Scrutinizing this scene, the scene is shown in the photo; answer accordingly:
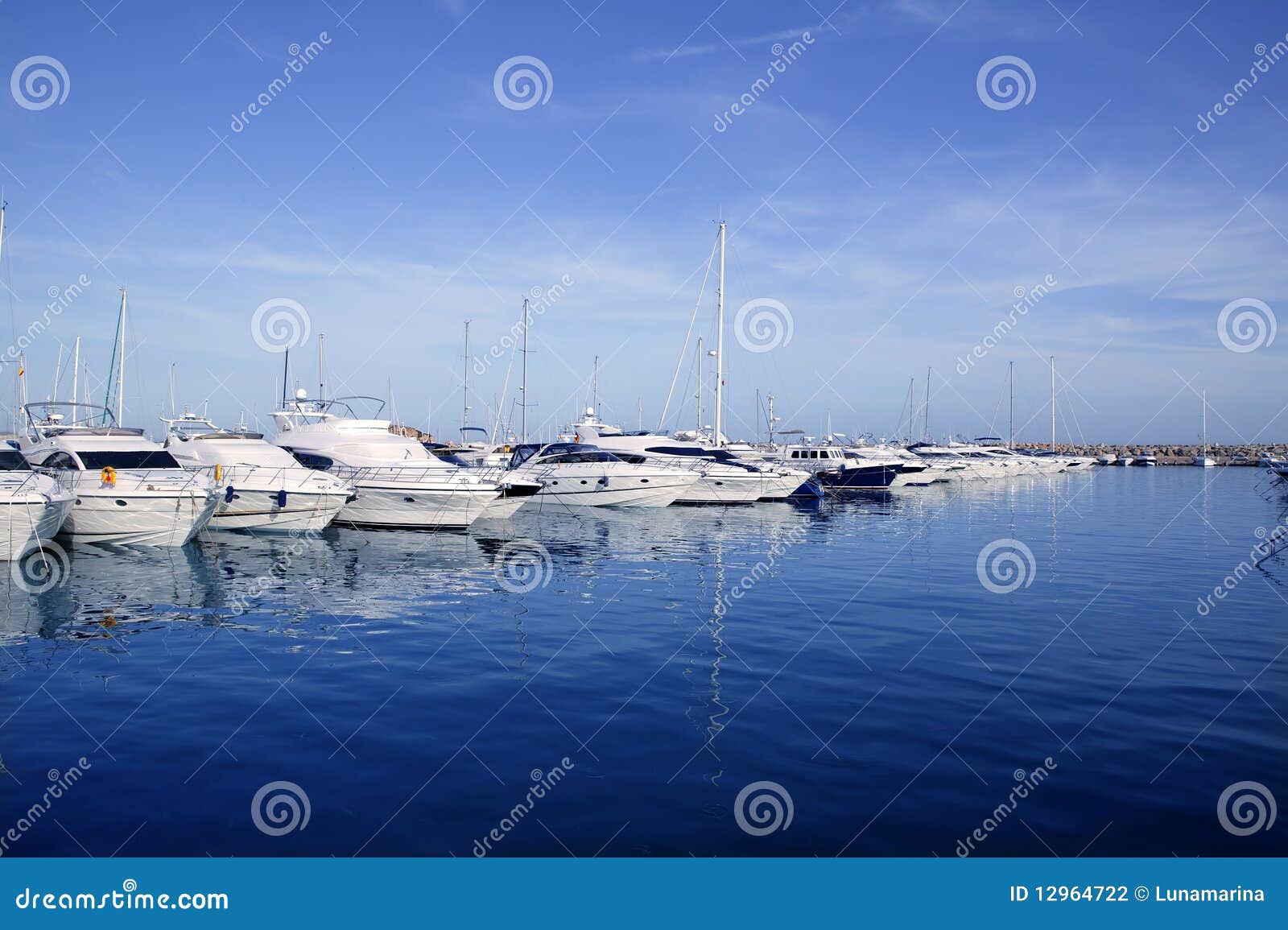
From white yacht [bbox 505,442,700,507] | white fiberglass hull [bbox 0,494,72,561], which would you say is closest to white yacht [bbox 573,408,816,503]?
white yacht [bbox 505,442,700,507]

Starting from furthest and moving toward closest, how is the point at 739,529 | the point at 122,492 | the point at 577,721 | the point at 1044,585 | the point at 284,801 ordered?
the point at 739,529 → the point at 122,492 → the point at 1044,585 → the point at 577,721 → the point at 284,801

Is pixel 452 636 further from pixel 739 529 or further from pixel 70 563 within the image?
pixel 739 529

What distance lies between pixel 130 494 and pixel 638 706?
16647 mm

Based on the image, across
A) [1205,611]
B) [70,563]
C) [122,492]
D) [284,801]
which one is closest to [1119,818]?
[284,801]

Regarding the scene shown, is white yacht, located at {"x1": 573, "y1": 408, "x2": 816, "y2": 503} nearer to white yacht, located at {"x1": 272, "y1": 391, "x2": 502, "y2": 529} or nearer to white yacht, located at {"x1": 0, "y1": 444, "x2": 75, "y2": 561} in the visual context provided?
white yacht, located at {"x1": 272, "y1": 391, "x2": 502, "y2": 529}

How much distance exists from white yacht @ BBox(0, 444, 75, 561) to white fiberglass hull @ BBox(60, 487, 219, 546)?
164cm

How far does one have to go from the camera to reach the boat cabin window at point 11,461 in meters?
20.8

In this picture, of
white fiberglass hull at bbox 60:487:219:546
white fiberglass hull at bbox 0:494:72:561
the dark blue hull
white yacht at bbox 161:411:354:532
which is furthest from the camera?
the dark blue hull

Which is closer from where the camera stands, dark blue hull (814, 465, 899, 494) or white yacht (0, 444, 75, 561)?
white yacht (0, 444, 75, 561)

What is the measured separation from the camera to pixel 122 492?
22.0 meters

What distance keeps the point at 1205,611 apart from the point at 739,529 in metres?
15.9

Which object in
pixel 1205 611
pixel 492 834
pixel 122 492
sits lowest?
pixel 492 834

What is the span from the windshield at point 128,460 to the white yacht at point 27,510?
2.98 m

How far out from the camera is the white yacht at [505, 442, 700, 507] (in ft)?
124
